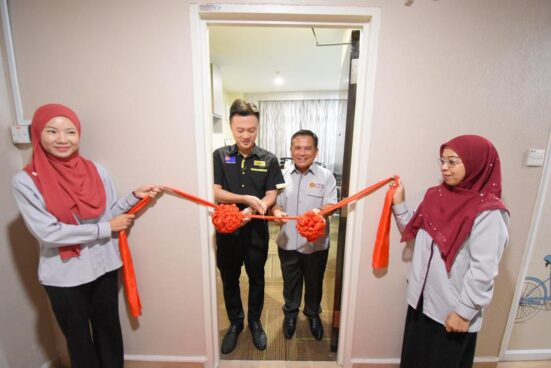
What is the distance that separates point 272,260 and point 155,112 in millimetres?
2152

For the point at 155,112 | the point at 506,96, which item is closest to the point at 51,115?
the point at 155,112

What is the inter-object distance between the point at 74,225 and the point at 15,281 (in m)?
0.64

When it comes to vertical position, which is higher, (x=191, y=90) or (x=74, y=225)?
(x=191, y=90)

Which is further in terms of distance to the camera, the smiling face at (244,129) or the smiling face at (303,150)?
the smiling face at (303,150)

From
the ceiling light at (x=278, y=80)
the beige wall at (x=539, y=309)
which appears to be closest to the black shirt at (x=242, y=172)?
the beige wall at (x=539, y=309)

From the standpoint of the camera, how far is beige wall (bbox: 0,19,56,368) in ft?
3.78

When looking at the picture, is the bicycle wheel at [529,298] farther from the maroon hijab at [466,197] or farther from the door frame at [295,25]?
the door frame at [295,25]

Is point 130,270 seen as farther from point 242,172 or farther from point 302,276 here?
point 302,276

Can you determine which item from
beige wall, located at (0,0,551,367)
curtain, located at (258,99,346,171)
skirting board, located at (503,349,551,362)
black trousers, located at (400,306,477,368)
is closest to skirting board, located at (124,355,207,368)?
beige wall, located at (0,0,551,367)

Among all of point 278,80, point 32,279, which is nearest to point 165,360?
point 32,279

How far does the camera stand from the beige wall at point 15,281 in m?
1.15

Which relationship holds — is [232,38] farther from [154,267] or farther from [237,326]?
[237,326]

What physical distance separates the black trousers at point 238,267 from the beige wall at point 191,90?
0.79 ft

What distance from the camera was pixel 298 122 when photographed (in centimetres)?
572
